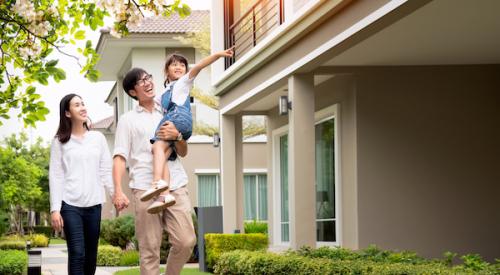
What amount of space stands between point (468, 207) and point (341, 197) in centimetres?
214

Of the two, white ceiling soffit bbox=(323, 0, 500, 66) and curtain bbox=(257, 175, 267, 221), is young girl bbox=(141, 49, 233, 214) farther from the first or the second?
curtain bbox=(257, 175, 267, 221)

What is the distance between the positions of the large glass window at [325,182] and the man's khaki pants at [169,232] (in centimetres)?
943

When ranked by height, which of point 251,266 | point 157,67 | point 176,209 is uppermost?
point 157,67

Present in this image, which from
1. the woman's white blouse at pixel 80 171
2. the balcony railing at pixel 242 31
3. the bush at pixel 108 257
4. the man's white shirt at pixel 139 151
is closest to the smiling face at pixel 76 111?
the woman's white blouse at pixel 80 171

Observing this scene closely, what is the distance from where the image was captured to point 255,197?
3069 cm

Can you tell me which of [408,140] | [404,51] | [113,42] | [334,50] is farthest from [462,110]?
[113,42]

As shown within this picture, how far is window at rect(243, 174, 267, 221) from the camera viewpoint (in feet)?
98.8

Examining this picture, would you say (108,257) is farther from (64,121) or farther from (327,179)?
(64,121)

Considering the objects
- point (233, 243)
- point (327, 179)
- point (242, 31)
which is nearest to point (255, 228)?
point (242, 31)

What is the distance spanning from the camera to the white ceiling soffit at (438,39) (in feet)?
34.4

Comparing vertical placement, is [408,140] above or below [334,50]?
below

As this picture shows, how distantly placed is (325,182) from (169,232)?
9942mm

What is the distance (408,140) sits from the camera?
1481cm

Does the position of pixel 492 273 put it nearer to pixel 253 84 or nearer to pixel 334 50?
pixel 334 50
